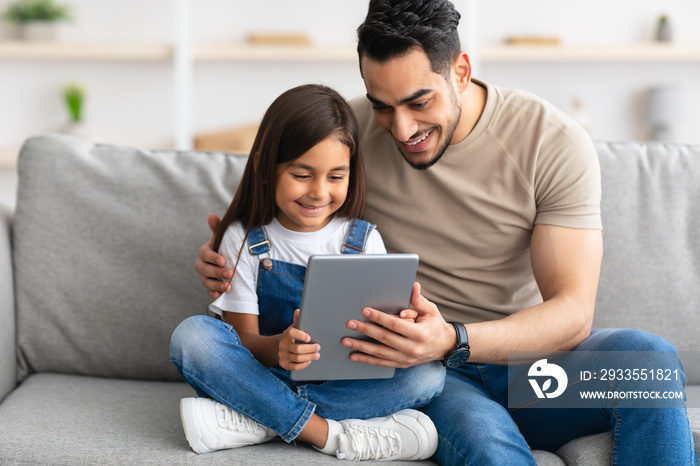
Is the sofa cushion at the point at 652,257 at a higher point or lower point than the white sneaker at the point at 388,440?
higher

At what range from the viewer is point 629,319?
1.69 metres

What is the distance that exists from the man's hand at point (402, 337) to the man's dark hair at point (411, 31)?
0.55 m

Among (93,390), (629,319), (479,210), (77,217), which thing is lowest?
(93,390)

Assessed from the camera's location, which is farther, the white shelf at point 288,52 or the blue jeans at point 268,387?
the white shelf at point 288,52

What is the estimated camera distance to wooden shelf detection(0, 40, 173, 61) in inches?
156

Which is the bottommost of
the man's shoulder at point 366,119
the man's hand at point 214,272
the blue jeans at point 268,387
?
the blue jeans at point 268,387

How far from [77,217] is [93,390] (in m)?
0.42

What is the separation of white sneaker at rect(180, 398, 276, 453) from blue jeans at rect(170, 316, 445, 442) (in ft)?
0.06

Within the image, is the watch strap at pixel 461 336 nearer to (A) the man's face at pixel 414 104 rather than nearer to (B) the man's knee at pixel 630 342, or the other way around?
(B) the man's knee at pixel 630 342

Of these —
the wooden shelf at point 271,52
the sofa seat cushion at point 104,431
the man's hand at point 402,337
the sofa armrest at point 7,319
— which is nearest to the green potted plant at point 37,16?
the wooden shelf at point 271,52

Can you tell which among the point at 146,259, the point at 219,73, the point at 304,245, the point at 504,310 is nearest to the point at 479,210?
the point at 504,310

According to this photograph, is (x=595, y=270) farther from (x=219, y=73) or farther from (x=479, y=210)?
(x=219, y=73)

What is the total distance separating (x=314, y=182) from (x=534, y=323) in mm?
529

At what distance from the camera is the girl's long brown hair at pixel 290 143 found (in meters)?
1.37
